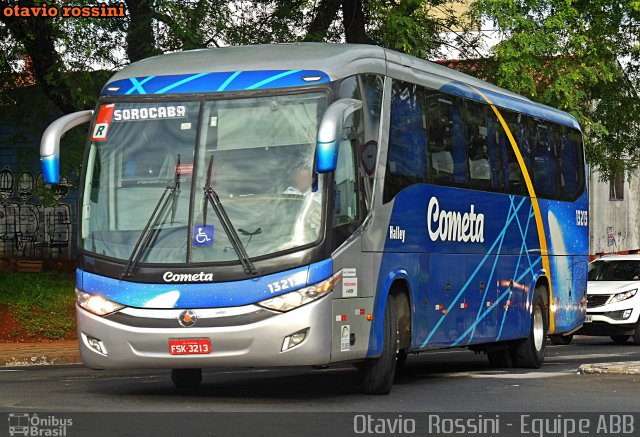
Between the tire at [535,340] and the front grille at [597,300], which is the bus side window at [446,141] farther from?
Result: the front grille at [597,300]

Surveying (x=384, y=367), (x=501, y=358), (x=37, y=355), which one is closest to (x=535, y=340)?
(x=501, y=358)

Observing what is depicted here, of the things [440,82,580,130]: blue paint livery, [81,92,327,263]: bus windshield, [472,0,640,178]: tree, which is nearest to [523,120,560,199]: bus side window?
[440,82,580,130]: blue paint livery

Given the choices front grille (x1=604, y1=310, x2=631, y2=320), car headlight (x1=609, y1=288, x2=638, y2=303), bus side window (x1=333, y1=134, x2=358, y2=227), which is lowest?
front grille (x1=604, y1=310, x2=631, y2=320)

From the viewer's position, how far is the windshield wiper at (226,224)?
12.7 metres

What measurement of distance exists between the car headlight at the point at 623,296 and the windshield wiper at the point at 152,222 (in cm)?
1532

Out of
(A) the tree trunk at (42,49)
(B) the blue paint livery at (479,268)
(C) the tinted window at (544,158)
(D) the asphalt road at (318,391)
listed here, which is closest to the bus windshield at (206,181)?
(D) the asphalt road at (318,391)

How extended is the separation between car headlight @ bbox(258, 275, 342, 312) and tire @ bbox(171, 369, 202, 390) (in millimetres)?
2582

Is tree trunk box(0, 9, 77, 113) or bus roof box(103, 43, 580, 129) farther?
tree trunk box(0, 9, 77, 113)

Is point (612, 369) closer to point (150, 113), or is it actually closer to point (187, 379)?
point (187, 379)

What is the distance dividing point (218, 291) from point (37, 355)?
9.54 m

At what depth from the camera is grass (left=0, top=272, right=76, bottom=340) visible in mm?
25266

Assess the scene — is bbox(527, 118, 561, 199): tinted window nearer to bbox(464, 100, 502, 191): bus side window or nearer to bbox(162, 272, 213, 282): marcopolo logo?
bbox(464, 100, 502, 191): bus side window

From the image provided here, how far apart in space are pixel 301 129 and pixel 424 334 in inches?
132
